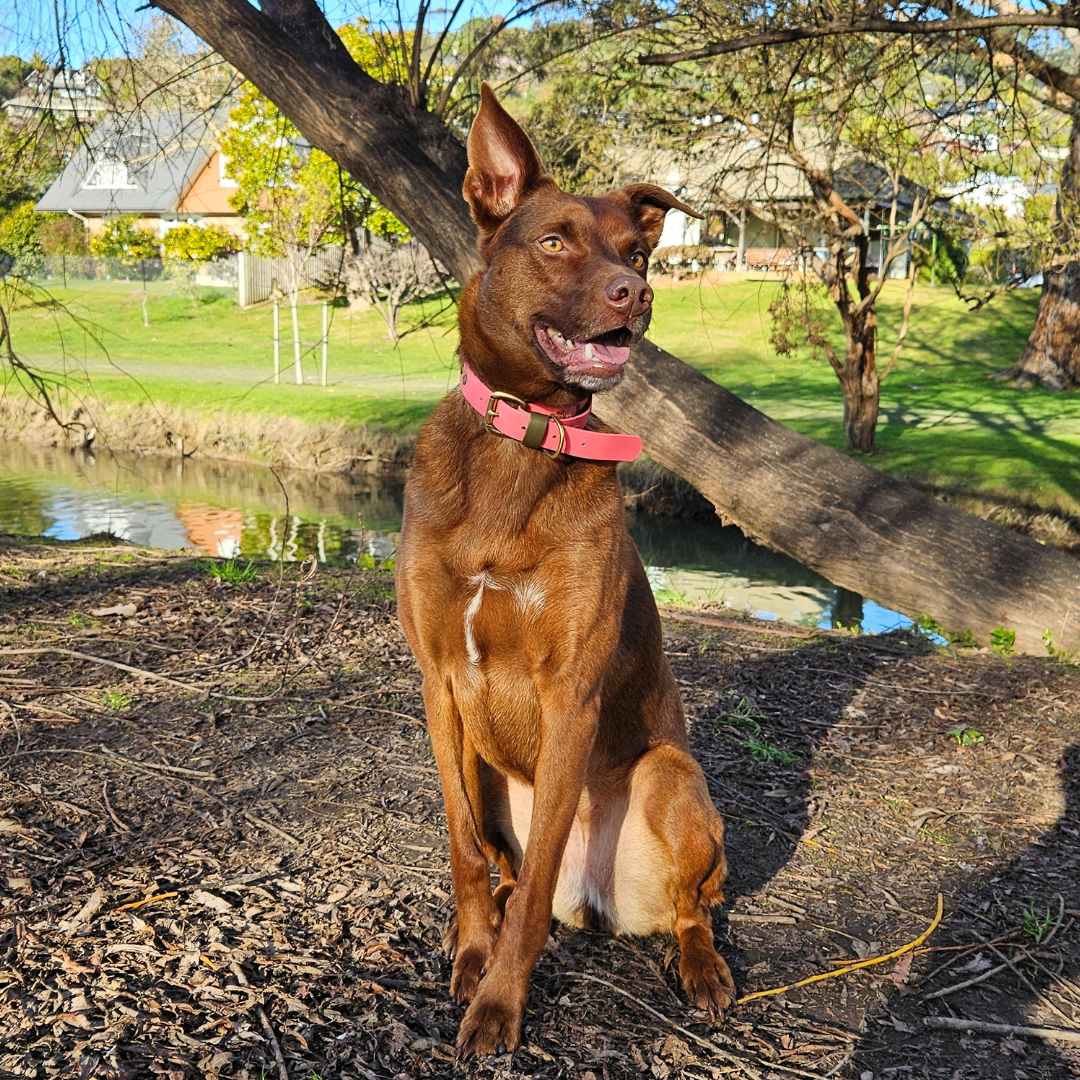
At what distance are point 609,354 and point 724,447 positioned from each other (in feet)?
13.9

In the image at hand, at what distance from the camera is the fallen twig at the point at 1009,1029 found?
2902 mm

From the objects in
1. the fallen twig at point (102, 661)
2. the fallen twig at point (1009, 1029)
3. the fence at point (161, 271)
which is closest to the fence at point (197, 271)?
the fence at point (161, 271)

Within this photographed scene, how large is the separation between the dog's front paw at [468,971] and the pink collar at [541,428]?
4.60 feet

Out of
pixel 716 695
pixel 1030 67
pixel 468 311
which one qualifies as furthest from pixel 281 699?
pixel 1030 67

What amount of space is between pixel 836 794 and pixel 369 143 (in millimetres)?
4863

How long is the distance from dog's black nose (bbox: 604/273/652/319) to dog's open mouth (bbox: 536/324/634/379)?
0.36 feet

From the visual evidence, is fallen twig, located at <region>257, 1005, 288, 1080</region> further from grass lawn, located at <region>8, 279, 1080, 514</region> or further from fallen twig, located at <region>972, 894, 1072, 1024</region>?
grass lawn, located at <region>8, 279, 1080, 514</region>

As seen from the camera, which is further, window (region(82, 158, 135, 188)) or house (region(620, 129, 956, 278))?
house (region(620, 129, 956, 278))

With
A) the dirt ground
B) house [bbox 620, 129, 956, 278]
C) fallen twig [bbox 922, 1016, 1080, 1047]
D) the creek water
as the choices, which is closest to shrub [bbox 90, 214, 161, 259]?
the creek water

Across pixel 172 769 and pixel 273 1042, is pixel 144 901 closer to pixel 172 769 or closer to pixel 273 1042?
pixel 273 1042

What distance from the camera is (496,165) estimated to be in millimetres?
3234

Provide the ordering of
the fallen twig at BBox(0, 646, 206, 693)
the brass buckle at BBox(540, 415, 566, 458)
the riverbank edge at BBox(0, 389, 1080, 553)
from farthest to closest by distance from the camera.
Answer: the riverbank edge at BBox(0, 389, 1080, 553) < the fallen twig at BBox(0, 646, 206, 693) < the brass buckle at BBox(540, 415, 566, 458)

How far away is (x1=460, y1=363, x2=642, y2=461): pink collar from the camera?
9.80 ft

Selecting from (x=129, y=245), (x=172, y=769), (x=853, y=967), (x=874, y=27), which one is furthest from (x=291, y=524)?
(x=129, y=245)
